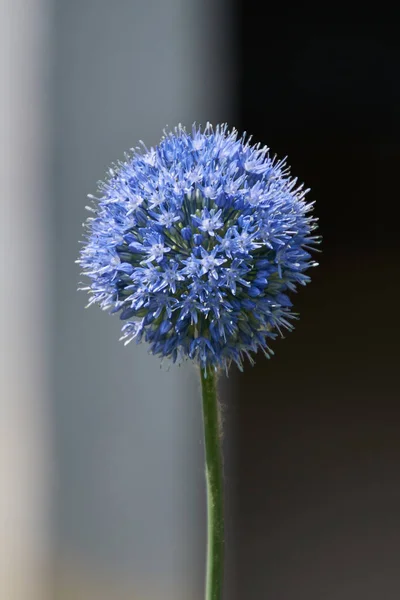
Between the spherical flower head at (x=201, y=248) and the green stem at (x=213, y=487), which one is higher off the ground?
the spherical flower head at (x=201, y=248)
